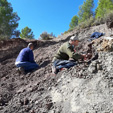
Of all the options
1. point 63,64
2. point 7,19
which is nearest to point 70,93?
point 63,64

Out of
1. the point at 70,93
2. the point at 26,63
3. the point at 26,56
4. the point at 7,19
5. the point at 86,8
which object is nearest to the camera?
the point at 70,93

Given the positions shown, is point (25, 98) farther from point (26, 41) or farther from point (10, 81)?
point (26, 41)

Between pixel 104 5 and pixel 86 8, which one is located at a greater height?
pixel 86 8

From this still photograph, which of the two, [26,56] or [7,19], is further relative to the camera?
[7,19]

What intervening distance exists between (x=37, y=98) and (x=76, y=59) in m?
1.38

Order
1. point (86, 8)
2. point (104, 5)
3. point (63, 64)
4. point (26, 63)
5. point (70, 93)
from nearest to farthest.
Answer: point (70, 93) → point (63, 64) → point (26, 63) → point (104, 5) → point (86, 8)

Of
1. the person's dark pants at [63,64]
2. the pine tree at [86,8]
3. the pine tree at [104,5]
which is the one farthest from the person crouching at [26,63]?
the pine tree at [86,8]

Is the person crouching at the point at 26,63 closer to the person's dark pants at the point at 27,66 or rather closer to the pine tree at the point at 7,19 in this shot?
the person's dark pants at the point at 27,66

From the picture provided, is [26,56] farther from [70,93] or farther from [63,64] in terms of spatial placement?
[70,93]

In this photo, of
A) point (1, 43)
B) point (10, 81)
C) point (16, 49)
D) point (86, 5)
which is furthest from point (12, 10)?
point (86, 5)

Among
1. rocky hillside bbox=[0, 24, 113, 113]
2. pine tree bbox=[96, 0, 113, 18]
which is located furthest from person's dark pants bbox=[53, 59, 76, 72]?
pine tree bbox=[96, 0, 113, 18]

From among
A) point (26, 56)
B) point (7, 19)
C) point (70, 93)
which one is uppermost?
point (7, 19)

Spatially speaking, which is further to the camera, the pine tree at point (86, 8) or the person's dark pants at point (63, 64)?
the pine tree at point (86, 8)

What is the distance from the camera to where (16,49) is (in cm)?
835
